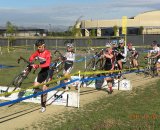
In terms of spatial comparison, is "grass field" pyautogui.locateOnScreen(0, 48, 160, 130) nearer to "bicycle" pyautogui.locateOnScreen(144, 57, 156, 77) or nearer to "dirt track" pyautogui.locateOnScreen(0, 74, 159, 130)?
"dirt track" pyautogui.locateOnScreen(0, 74, 159, 130)

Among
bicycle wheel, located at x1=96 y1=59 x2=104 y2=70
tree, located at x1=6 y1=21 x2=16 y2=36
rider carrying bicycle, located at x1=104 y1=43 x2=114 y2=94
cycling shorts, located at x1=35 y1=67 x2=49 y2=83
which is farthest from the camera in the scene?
tree, located at x1=6 y1=21 x2=16 y2=36

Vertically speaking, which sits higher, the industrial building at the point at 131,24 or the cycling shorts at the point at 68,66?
the industrial building at the point at 131,24

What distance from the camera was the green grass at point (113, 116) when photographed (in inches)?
343

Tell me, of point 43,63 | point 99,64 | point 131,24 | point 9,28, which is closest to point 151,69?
point 99,64

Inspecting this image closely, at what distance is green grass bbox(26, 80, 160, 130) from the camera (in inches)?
343

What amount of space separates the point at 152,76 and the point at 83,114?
969 centimetres

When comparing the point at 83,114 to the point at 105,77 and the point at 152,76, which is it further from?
the point at 152,76

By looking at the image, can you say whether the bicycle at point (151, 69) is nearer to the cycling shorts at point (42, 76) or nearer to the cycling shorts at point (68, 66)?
the cycling shorts at point (68, 66)

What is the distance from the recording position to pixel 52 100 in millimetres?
11258

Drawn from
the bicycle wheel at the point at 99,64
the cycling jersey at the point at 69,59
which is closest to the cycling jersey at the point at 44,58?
the cycling jersey at the point at 69,59

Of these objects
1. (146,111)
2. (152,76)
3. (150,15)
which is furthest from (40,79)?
(150,15)

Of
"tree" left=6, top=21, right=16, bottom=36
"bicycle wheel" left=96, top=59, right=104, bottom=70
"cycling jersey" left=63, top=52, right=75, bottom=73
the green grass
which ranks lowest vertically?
the green grass

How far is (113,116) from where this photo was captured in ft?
32.0

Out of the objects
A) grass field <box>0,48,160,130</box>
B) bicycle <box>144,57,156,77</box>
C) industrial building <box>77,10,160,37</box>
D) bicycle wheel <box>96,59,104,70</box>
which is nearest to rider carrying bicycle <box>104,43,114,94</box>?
grass field <box>0,48,160,130</box>
